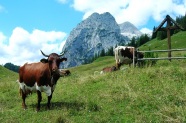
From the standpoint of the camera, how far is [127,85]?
16.6 m

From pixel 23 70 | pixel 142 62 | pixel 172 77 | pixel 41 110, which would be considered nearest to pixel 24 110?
pixel 41 110

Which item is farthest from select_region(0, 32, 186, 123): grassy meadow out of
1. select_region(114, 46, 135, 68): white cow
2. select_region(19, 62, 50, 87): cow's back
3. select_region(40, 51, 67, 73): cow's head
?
select_region(114, 46, 135, 68): white cow

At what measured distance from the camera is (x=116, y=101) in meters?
14.6

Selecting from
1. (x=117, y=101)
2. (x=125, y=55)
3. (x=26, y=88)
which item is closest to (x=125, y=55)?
(x=125, y=55)

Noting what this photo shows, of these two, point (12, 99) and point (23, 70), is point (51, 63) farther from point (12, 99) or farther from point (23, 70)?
point (12, 99)

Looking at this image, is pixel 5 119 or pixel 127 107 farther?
pixel 5 119

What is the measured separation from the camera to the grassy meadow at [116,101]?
12281 millimetres

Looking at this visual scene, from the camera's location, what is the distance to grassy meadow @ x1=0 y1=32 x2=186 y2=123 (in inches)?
484

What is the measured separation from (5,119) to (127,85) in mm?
6543

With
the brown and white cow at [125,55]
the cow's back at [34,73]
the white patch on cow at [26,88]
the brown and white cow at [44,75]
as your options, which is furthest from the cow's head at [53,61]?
the brown and white cow at [125,55]

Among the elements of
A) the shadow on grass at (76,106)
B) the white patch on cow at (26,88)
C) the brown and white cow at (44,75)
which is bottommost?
the shadow on grass at (76,106)

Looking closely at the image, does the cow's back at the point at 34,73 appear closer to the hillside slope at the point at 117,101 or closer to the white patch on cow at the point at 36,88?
the white patch on cow at the point at 36,88

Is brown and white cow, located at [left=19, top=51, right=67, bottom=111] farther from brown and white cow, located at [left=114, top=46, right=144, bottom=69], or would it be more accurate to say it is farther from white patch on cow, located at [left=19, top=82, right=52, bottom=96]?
brown and white cow, located at [left=114, top=46, right=144, bottom=69]

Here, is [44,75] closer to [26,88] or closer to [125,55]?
[26,88]
